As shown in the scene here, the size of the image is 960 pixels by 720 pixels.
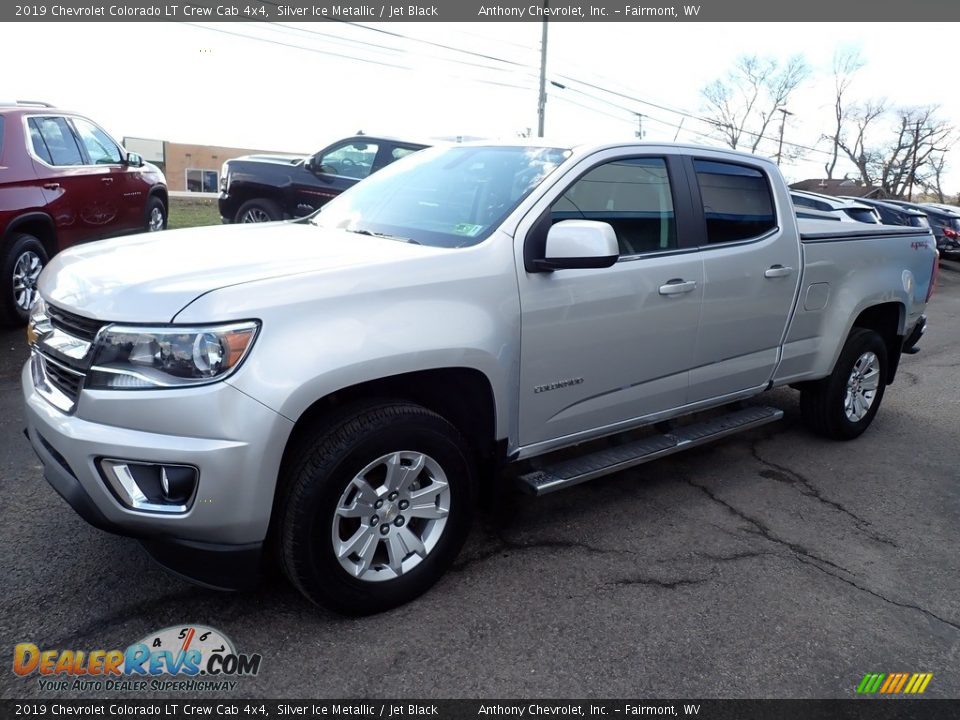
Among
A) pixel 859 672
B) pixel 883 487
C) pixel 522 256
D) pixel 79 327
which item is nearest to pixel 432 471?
pixel 522 256

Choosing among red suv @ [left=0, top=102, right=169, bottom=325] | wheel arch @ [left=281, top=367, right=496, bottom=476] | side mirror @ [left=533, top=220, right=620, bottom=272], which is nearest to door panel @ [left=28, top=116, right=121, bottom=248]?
red suv @ [left=0, top=102, right=169, bottom=325]

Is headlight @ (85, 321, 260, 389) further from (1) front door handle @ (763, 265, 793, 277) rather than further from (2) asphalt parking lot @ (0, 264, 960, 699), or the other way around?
(1) front door handle @ (763, 265, 793, 277)

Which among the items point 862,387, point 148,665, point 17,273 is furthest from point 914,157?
point 148,665

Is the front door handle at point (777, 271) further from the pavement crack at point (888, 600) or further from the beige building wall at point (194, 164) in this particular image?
the beige building wall at point (194, 164)

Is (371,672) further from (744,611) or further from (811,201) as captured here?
(811,201)

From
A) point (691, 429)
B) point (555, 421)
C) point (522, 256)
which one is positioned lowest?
point (691, 429)

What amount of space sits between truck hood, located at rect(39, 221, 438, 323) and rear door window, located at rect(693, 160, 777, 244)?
1815 mm

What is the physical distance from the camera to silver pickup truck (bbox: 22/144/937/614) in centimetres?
245

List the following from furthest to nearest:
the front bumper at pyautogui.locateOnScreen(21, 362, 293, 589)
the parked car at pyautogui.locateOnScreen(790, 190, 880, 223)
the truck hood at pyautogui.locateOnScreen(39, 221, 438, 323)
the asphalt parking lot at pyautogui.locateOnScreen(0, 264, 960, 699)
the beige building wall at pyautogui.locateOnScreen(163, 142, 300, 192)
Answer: the beige building wall at pyautogui.locateOnScreen(163, 142, 300, 192), the parked car at pyautogui.locateOnScreen(790, 190, 880, 223), the asphalt parking lot at pyautogui.locateOnScreen(0, 264, 960, 699), the truck hood at pyautogui.locateOnScreen(39, 221, 438, 323), the front bumper at pyautogui.locateOnScreen(21, 362, 293, 589)

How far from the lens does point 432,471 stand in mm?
2938

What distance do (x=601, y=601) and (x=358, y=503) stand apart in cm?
111

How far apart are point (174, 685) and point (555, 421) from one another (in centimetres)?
183

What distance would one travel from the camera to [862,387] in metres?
5.37

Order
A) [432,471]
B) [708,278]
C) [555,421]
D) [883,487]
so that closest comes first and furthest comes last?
[432,471], [555,421], [708,278], [883,487]
